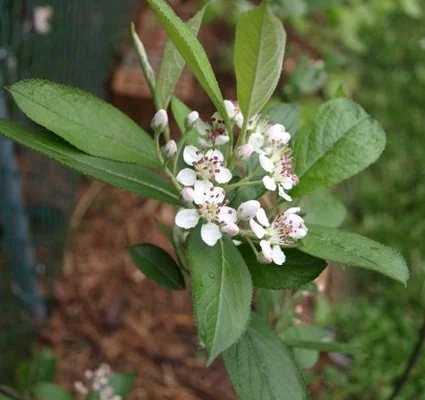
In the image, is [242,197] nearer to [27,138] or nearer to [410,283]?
[27,138]

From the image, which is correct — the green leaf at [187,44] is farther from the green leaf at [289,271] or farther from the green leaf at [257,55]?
the green leaf at [289,271]

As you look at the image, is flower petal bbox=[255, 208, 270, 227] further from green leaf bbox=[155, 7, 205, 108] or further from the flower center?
green leaf bbox=[155, 7, 205, 108]

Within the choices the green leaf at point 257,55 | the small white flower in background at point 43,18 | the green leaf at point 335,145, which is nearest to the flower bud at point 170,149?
the green leaf at point 257,55

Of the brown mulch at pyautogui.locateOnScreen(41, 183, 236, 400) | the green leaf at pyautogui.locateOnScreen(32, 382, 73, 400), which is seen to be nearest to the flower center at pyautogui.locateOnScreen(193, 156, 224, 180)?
the green leaf at pyautogui.locateOnScreen(32, 382, 73, 400)

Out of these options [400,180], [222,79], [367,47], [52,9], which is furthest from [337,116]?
[367,47]

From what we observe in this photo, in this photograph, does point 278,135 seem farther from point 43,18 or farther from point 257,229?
point 43,18

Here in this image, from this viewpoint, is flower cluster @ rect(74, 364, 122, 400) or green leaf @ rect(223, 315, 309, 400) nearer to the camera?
green leaf @ rect(223, 315, 309, 400)

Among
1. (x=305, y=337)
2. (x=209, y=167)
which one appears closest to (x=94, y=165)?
(x=209, y=167)
